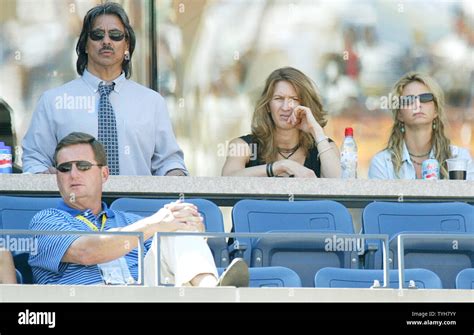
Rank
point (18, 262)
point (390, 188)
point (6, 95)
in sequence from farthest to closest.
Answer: point (6, 95), point (390, 188), point (18, 262)

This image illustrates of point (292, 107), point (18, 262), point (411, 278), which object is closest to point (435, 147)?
point (292, 107)

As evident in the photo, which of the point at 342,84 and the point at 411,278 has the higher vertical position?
the point at 342,84

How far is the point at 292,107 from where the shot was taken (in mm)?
9961

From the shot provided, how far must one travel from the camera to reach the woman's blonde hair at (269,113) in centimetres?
998

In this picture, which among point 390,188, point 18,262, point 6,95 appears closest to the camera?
point 18,262

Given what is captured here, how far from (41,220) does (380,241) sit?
1563mm

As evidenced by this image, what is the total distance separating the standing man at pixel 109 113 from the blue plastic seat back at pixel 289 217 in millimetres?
904

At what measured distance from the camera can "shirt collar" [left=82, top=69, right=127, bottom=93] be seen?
1006 cm

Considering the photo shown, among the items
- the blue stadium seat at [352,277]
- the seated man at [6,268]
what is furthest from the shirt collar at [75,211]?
the blue stadium seat at [352,277]

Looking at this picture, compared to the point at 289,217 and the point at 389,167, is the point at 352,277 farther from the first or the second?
the point at 389,167

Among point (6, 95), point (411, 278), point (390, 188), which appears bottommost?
point (411, 278)

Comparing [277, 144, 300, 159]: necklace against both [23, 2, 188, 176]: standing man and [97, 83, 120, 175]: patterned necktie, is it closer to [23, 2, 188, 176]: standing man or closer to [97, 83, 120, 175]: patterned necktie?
[23, 2, 188, 176]: standing man

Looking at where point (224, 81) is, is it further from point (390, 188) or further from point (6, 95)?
point (390, 188)

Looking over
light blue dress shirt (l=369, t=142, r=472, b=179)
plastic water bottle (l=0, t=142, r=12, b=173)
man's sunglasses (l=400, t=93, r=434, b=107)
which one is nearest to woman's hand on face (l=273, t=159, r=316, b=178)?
light blue dress shirt (l=369, t=142, r=472, b=179)
